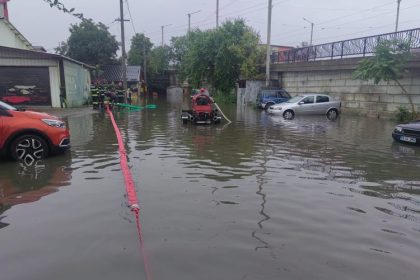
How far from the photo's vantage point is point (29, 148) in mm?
8391

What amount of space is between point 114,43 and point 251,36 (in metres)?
25.6

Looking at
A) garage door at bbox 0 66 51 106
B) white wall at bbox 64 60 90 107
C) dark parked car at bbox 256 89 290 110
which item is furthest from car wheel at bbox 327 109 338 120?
garage door at bbox 0 66 51 106

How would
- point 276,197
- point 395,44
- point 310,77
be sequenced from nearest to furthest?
point 276,197 → point 395,44 → point 310,77

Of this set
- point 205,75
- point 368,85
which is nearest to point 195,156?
point 368,85

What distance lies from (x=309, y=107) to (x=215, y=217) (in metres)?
18.7

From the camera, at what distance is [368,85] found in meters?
22.7

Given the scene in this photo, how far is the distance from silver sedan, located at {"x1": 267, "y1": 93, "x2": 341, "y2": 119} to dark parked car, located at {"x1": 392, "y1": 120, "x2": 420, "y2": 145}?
9.81 meters

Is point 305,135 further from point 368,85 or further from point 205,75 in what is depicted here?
point 205,75

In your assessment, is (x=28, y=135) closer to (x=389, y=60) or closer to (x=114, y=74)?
(x=389, y=60)

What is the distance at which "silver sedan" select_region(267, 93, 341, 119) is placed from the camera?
72.5 feet

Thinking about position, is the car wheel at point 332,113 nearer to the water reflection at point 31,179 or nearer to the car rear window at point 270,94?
the car rear window at point 270,94

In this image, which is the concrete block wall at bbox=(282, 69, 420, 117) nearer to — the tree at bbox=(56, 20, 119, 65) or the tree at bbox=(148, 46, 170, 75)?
the tree at bbox=(56, 20, 119, 65)

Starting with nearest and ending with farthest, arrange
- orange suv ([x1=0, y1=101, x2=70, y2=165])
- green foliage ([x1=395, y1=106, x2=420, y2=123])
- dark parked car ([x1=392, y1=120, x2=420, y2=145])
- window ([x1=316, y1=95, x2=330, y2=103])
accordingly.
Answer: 1. orange suv ([x1=0, y1=101, x2=70, y2=165])
2. dark parked car ([x1=392, y1=120, x2=420, y2=145])
3. green foliage ([x1=395, y1=106, x2=420, y2=123])
4. window ([x1=316, y1=95, x2=330, y2=103])

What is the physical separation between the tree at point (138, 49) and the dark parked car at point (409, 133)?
203 feet
